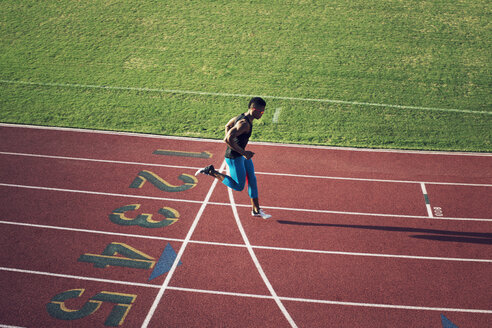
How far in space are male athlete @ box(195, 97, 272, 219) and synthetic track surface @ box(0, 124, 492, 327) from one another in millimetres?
717

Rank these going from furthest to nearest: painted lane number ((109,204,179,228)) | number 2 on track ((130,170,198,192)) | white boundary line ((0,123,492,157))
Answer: white boundary line ((0,123,492,157)), number 2 on track ((130,170,198,192)), painted lane number ((109,204,179,228))

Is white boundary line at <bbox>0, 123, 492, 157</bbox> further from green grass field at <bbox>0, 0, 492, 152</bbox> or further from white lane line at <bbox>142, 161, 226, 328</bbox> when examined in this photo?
white lane line at <bbox>142, 161, 226, 328</bbox>

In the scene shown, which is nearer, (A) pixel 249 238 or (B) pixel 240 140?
(B) pixel 240 140

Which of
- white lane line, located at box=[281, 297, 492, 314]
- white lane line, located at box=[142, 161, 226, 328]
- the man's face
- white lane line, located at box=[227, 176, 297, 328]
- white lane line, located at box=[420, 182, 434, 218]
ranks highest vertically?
the man's face

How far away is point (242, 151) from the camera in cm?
656

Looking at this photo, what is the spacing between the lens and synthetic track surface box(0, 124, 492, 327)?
5.84 m

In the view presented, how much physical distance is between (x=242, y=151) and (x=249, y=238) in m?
1.53

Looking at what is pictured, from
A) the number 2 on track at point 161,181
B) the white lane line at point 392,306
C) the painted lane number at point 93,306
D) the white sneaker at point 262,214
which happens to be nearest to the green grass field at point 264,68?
the number 2 on track at point 161,181

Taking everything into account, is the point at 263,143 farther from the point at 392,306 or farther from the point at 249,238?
the point at 392,306

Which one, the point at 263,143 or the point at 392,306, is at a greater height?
the point at 263,143

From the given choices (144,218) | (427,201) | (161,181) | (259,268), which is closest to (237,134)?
(259,268)

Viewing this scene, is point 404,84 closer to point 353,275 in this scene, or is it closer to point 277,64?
point 277,64

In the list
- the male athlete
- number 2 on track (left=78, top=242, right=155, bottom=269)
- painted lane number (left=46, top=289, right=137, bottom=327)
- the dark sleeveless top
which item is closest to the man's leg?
the male athlete

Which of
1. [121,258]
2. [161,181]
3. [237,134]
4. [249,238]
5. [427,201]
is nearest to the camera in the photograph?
[237,134]
